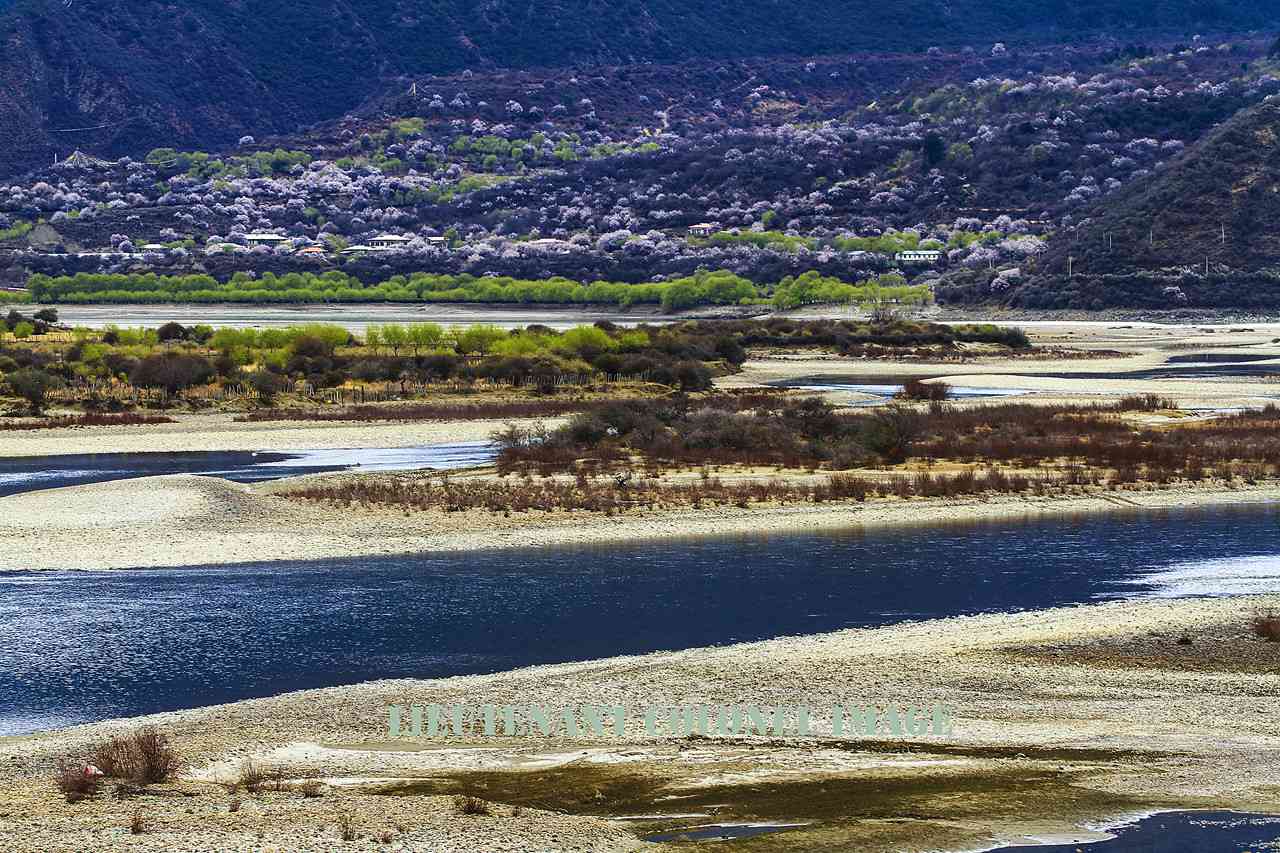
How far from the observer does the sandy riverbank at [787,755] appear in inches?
707

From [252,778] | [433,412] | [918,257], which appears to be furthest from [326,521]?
[918,257]

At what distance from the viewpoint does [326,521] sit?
41.0 m

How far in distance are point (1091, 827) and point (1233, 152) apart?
A: 158m

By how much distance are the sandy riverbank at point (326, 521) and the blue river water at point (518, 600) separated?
119 centimetres

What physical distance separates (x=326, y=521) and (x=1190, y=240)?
128m

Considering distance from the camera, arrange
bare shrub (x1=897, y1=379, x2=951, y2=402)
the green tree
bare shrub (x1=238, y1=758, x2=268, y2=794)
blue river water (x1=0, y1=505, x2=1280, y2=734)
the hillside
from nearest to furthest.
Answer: bare shrub (x1=238, y1=758, x2=268, y2=794), blue river water (x1=0, y1=505, x2=1280, y2=734), the green tree, bare shrub (x1=897, y1=379, x2=951, y2=402), the hillside

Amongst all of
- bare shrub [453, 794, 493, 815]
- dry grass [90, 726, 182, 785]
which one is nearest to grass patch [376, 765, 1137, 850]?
bare shrub [453, 794, 493, 815]

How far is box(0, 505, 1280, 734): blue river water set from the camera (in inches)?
1045

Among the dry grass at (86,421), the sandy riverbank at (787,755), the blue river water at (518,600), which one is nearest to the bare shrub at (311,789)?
the sandy riverbank at (787,755)

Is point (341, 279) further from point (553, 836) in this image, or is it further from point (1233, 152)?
point (553, 836)

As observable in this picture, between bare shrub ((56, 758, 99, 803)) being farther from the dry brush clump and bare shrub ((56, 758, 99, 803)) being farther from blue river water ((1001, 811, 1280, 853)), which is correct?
the dry brush clump

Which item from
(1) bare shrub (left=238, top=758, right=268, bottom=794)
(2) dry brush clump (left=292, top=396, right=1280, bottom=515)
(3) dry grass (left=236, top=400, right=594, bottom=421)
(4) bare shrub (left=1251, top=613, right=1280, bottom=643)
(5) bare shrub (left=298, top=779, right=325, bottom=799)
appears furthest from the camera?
(3) dry grass (left=236, top=400, right=594, bottom=421)

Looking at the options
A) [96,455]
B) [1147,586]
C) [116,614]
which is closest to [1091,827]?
[1147,586]

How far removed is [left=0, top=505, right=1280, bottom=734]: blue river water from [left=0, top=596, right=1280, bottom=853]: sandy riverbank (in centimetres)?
172
